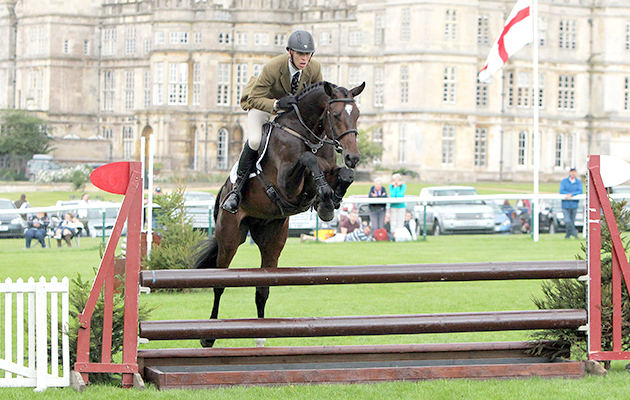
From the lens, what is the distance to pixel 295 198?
32.4ft

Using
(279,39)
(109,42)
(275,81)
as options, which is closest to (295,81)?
(275,81)

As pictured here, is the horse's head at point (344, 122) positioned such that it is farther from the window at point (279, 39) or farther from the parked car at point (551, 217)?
the window at point (279, 39)

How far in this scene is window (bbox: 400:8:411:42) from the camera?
63500 millimetres

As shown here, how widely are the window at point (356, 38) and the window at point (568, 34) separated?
42.9 feet

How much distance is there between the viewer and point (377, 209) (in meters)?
29.4

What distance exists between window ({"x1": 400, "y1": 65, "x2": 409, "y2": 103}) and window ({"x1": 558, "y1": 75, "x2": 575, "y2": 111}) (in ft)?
37.0

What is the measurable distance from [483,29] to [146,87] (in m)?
29.7


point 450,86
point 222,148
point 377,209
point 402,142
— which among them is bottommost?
point 377,209

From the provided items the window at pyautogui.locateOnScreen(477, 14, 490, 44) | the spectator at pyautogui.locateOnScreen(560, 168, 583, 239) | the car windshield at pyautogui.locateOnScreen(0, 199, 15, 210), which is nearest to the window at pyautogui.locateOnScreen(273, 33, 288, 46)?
the window at pyautogui.locateOnScreen(477, 14, 490, 44)

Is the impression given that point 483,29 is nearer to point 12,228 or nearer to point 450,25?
point 450,25

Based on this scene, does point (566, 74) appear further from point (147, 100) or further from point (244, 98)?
point (244, 98)

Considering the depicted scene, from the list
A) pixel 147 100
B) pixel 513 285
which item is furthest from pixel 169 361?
pixel 147 100

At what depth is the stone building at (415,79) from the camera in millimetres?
63500

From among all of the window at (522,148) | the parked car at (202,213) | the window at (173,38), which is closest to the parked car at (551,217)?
the parked car at (202,213)
